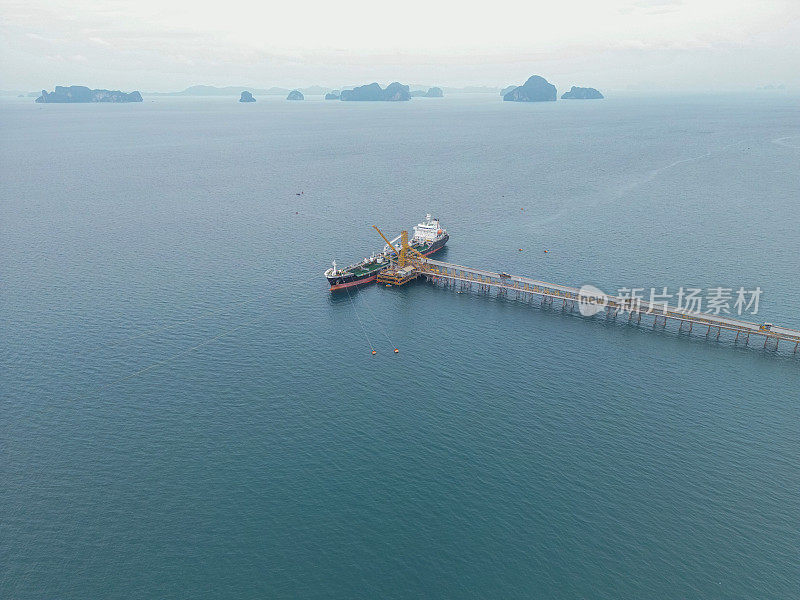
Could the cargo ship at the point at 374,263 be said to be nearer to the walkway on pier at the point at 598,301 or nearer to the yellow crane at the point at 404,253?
the yellow crane at the point at 404,253

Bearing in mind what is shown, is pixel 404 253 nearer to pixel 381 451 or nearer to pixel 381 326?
pixel 381 326

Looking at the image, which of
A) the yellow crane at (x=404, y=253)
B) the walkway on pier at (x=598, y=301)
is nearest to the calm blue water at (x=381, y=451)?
the walkway on pier at (x=598, y=301)

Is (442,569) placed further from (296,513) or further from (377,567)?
(296,513)

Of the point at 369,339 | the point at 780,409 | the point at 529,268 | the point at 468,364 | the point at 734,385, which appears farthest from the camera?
the point at 529,268

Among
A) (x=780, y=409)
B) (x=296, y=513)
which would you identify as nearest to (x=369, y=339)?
(x=296, y=513)

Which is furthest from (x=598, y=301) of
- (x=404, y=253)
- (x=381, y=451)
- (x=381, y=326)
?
(x=381, y=451)

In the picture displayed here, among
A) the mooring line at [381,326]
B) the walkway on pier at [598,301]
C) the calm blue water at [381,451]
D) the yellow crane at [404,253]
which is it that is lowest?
the calm blue water at [381,451]
